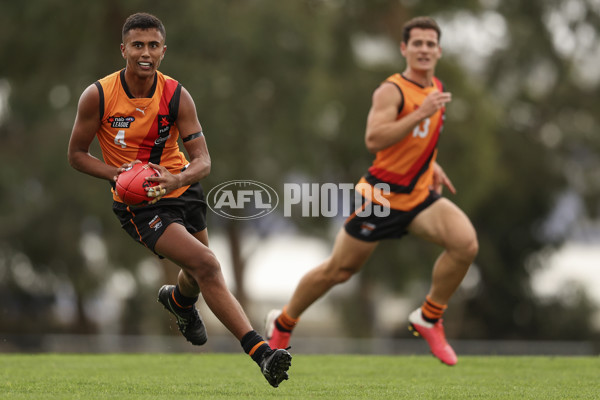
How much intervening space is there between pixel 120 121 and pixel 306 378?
7.78 ft

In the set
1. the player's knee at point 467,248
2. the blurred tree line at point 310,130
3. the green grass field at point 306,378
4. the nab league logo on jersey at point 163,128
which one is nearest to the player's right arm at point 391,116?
the player's knee at point 467,248

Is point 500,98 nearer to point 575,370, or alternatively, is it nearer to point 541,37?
point 541,37

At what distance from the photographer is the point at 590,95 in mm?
26984

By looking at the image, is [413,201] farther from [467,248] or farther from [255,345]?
[255,345]

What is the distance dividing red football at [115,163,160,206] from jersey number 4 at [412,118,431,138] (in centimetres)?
252

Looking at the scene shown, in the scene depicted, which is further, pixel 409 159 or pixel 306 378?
pixel 409 159

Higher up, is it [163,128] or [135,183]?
[163,128]

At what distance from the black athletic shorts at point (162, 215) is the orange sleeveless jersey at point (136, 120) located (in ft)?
0.26

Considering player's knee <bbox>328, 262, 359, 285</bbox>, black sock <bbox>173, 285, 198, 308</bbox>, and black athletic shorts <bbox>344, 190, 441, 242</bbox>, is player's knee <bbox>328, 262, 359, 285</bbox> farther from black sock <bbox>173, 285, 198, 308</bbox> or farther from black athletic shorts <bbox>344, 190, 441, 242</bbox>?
black sock <bbox>173, 285, 198, 308</bbox>

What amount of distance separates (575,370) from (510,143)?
1947 cm

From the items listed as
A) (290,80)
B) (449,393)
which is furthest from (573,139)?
(449,393)

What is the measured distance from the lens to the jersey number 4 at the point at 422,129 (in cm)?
764

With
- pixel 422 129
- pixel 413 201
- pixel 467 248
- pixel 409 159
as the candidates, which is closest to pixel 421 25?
pixel 422 129

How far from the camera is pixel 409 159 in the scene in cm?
769
